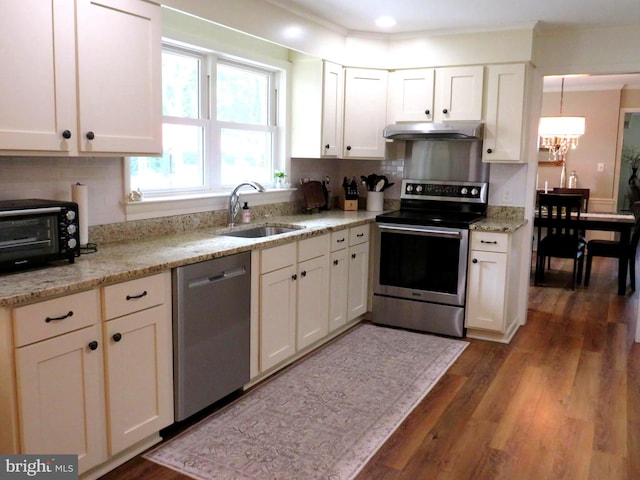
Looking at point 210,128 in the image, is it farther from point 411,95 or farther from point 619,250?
point 619,250

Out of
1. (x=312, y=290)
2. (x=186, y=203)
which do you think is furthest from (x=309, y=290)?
(x=186, y=203)

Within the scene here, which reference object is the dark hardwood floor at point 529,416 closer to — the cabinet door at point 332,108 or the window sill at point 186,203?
the window sill at point 186,203

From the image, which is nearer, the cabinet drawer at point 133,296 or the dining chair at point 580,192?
the cabinet drawer at point 133,296

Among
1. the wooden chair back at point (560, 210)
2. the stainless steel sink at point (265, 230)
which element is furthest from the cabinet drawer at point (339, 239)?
the wooden chair back at point (560, 210)

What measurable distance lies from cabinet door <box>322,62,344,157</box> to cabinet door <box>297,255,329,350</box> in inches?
40.9

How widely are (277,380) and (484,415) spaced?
3.93 feet

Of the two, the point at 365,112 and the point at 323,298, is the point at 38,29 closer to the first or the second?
the point at 323,298

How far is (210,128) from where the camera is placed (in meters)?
3.77

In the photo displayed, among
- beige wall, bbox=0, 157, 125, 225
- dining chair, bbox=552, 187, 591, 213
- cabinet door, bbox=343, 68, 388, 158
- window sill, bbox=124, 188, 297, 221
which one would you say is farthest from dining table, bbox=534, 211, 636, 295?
beige wall, bbox=0, 157, 125, 225

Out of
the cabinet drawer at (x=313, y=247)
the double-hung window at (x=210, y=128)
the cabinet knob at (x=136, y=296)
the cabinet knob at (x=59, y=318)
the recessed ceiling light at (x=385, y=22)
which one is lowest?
the cabinet knob at (x=59, y=318)

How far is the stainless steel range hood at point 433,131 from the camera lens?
4.25m

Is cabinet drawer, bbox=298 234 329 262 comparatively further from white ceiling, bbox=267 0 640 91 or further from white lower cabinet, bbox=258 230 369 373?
white ceiling, bbox=267 0 640 91

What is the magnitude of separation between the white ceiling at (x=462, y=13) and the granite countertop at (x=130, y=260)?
1.48m

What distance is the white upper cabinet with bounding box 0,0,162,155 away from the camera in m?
2.16
